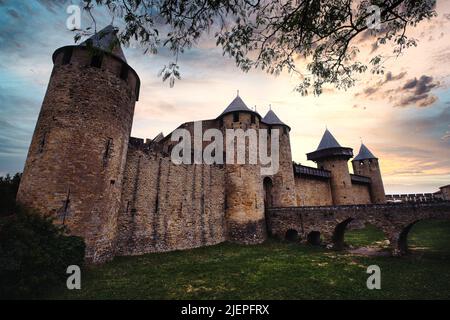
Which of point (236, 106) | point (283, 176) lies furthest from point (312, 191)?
point (236, 106)

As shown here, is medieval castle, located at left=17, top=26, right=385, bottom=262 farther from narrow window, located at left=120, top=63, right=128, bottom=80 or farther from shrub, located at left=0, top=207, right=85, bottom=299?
shrub, located at left=0, top=207, right=85, bottom=299

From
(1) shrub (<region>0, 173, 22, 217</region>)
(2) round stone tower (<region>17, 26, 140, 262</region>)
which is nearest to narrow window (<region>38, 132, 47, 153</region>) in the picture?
(2) round stone tower (<region>17, 26, 140, 262</region>)

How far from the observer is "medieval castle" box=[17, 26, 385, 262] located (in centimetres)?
841

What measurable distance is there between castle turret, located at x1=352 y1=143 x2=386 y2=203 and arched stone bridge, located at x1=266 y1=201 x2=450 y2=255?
22148 mm

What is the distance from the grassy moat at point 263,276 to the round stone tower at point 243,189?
10.4 feet

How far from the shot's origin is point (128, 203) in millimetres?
11062

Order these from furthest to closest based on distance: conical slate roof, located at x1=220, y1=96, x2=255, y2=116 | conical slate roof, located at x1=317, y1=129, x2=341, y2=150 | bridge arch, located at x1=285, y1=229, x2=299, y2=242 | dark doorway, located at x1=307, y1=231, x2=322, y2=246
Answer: conical slate roof, located at x1=317, y1=129, x2=341, y2=150 → conical slate roof, located at x1=220, y1=96, x2=255, y2=116 → bridge arch, located at x1=285, y1=229, x2=299, y2=242 → dark doorway, located at x1=307, y1=231, x2=322, y2=246

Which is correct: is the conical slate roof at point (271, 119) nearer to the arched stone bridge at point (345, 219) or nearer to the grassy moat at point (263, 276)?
the arched stone bridge at point (345, 219)

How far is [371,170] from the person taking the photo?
32.9 metres

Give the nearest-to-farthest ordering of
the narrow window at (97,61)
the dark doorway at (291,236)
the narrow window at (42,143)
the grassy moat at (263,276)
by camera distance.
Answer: the grassy moat at (263,276) → the narrow window at (42,143) → the narrow window at (97,61) → the dark doorway at (291,236)

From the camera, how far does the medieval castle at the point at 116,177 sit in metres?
8.41

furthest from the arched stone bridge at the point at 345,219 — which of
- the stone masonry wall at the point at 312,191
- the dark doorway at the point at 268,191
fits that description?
the stone masonry wall at the point at 312,191
